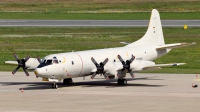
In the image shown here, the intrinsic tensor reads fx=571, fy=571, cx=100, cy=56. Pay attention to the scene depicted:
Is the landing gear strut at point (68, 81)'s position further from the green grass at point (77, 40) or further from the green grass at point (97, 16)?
the green grass at point (97, 16)

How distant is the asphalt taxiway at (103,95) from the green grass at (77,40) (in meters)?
12.1

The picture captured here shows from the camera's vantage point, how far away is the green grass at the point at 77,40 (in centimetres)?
7056

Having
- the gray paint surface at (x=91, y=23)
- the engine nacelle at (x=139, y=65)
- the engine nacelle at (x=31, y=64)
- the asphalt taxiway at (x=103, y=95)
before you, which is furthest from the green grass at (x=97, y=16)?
the engine nacelle at (x=31, y=64)

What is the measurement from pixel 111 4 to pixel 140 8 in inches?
642

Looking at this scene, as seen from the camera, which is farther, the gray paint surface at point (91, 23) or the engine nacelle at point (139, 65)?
the gray paint surface at point (91, 23)

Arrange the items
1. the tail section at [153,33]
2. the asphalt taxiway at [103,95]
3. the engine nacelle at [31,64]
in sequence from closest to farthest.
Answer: the asphalt taxiway at [103,95]
the engine nacelle at [31,64]
the tail section at [153,33]

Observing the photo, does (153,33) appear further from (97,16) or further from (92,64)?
(97,16)

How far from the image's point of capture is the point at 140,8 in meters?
145

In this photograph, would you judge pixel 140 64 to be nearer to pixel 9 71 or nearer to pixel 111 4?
pixel 9 71

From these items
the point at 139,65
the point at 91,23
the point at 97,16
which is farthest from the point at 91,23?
the point at 139,65

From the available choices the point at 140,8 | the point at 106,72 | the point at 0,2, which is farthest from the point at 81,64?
the point at 0,2

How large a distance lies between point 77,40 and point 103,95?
44.5 m

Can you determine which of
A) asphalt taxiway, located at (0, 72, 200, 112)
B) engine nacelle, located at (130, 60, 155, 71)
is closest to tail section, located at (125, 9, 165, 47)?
asphalt taxiway, located at (0, 72, 200, 112)

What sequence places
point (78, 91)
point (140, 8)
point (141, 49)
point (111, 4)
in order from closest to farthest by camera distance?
point (78, 91) → point (141, 49) → point (140, 8) → point (111, 4)
